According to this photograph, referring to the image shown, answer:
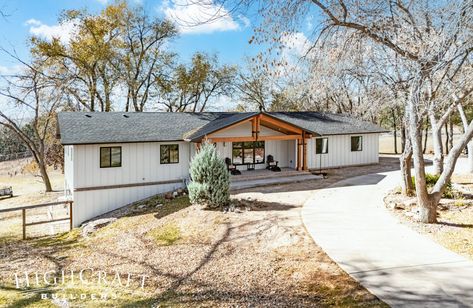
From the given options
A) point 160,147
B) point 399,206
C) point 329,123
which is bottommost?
point 399,206

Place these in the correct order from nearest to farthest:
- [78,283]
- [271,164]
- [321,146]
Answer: [78,283]
[271,164]
[321,146]

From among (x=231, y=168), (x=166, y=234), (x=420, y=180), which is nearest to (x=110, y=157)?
(x=231, y=168)

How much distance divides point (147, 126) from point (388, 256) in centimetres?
1357

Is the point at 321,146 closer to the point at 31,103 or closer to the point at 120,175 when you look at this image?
the point at 120,175

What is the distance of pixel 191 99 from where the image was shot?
33.0m

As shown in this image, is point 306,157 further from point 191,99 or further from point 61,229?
point 191,99

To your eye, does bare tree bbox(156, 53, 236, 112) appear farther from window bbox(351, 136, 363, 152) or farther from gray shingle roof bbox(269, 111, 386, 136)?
window bbox(351, 136, 363, 152)

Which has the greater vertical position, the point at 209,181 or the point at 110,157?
the point at 110,157

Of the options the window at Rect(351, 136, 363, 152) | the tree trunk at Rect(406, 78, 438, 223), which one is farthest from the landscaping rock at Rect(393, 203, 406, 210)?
the window at Rect(351, 136, 363, 152)

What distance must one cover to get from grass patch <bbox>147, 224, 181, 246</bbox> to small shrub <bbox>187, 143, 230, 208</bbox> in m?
1.58

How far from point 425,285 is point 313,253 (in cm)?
237

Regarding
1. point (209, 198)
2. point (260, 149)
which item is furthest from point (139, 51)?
point (209, 198)

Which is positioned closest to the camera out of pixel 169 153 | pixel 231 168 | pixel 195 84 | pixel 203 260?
pixel 203 260

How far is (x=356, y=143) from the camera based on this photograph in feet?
72.9
